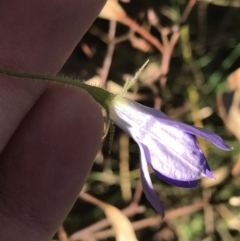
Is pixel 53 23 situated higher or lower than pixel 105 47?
lower

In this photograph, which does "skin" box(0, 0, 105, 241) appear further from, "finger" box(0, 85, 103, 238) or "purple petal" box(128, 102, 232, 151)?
"purple petal" box(128, 102, 232, 151)

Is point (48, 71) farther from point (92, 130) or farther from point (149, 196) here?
point (149, 196)

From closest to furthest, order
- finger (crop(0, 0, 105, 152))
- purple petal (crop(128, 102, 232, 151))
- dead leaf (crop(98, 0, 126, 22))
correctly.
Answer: purple petal (crop(128, 102, 232, 151))
finger (crop(0, 0, 105, 152))
dead leaf (crop(98, 0, 126, 22))

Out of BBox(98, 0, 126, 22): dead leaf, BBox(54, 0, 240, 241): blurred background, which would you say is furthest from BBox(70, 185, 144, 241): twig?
BBox(98, 0, 126, 22): dead leaf

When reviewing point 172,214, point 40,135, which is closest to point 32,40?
point 40,135

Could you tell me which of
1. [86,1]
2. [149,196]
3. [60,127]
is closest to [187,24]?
[86,1]

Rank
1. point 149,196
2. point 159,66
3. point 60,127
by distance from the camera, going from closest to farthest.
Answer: point 149,196 → point 60,127 → point 159,66

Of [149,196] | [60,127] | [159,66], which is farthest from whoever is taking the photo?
[159,66]
